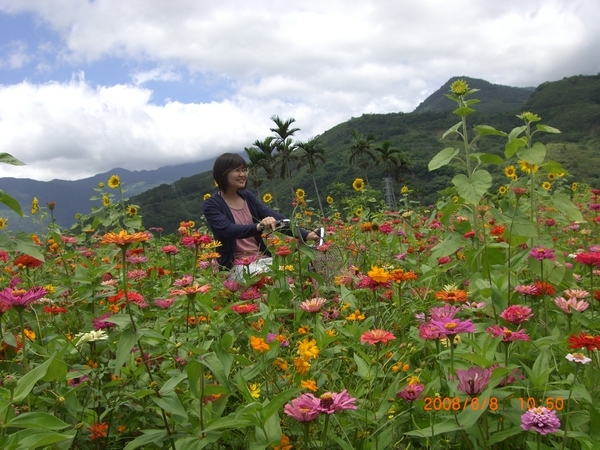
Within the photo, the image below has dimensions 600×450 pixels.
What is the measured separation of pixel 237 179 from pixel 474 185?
2.28 m

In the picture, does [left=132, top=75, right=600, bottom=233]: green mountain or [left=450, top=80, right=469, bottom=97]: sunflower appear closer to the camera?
[left=450, top=80, right=469, bottom=97]: sunflower

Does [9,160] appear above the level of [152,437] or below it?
above

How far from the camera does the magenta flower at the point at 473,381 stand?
96 centimetres

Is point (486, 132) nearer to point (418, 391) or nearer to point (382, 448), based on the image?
point (418, 391)

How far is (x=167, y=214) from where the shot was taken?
72.4 feet

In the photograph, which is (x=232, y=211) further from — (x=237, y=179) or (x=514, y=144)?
(x=514, y=144)

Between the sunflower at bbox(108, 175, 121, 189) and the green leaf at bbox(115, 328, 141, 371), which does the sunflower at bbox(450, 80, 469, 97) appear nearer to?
the green leaf at bbox(115, 328, 141, 371)

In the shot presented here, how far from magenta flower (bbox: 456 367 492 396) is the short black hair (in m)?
2.84

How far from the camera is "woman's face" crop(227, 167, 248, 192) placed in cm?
357

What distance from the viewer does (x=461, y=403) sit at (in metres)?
1.07

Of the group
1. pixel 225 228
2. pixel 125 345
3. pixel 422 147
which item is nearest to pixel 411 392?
pixel 125 345

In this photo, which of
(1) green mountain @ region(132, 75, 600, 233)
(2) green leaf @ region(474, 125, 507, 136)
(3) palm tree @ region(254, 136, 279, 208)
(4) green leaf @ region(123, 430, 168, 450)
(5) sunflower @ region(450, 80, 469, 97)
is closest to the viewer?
(4) green leaf @ region(123, 430, 168, 450)

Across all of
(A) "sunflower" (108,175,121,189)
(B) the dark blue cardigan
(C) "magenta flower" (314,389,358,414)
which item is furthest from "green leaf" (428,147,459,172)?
(A) "sunflower" (108,175,121,189)

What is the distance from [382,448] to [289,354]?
57cm
